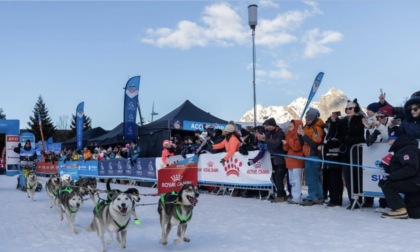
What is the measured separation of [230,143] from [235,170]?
72cm

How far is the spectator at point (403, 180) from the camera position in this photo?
663 centimetres

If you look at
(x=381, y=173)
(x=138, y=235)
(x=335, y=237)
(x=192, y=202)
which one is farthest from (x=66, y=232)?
(x=381, y=173)

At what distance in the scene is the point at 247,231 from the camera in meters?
6.27

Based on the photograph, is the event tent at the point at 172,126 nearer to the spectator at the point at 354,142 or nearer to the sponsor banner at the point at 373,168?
the spectator at the point at 354,142

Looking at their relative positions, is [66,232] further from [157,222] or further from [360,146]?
[360,146]

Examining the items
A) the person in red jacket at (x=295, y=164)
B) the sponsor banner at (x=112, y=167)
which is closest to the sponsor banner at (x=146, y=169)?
the sponsor banner at (x=112, y=167)

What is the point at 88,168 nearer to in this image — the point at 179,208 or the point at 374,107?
the point at 374,107

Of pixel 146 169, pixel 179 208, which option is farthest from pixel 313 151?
pixel 146 169

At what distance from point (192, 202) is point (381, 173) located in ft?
13.3

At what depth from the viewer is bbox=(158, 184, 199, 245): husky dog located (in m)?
5.14

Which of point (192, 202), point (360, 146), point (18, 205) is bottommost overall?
point (18, 205)

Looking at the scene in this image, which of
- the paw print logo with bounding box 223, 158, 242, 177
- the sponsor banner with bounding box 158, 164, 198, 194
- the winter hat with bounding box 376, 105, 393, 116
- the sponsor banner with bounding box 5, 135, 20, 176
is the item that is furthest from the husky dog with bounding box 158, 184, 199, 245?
the sponsor banner with bounding box 5, 135, 20, 176

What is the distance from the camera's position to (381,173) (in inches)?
296

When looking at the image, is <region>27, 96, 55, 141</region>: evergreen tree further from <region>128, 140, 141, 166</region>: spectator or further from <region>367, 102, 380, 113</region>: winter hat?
<region>367, 102, 380, 113</region>: winter hat
